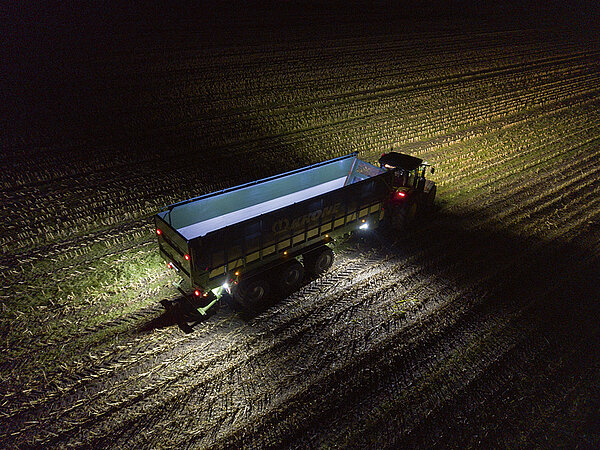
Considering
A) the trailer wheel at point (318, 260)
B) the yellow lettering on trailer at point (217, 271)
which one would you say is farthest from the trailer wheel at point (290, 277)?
the yellow lettering on trailer at point (217, 271)

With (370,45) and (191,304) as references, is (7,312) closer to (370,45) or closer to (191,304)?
(191,304)

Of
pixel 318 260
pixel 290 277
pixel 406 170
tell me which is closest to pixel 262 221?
pixel 290 277

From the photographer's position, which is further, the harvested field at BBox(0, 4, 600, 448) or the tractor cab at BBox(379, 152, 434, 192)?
the tractor cab at BBox(379, 152, 434, 192)

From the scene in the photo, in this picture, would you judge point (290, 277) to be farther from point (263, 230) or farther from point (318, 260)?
point (263, 230)

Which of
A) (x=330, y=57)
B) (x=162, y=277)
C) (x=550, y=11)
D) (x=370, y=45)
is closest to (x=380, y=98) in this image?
(x=330, y=57)

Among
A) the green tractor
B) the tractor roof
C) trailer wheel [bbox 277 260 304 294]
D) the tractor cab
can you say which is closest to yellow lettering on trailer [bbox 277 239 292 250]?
trailer wheel [bbox 277 260 304 294]

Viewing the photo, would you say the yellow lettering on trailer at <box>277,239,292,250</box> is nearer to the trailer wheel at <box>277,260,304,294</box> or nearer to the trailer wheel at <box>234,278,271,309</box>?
the trailer wheel at <box>277,260,304,294</box>
